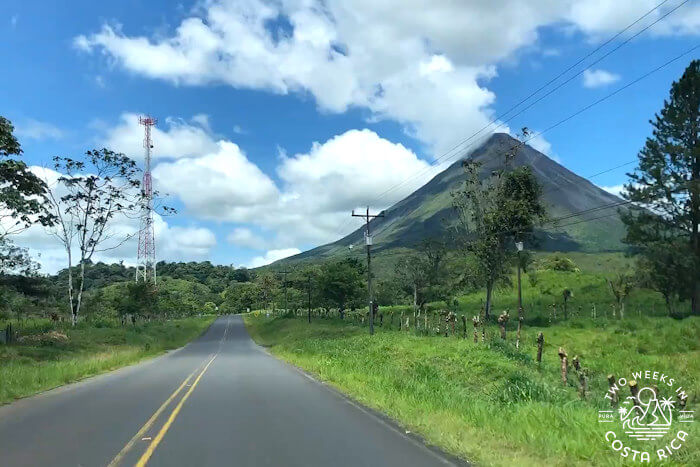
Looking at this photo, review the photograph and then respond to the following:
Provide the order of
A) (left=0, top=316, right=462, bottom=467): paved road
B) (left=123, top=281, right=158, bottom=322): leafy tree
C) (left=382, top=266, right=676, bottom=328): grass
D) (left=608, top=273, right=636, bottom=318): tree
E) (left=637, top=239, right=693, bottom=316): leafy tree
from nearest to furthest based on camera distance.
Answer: (left=0, top=316, right=462, bottom=467): paved road, (left=637, top=239, right=693, bottom=316): leafy tree, (left=608, top=273, right=636, bottom=318): tree, (left=382, top=266, right=676, bottom=328): grass, (left=123, top=281, right=158, bottom=322): leafy tree

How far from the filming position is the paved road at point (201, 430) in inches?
306

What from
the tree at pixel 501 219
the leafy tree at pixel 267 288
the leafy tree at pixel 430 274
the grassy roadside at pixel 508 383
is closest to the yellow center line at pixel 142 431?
the grassy roadside at pixel 508 383

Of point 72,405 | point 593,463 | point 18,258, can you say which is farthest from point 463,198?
point 593,463

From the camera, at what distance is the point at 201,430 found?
9.95 metres

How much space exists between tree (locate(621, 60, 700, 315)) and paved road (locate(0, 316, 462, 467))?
130 ft

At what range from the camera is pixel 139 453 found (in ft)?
26.5

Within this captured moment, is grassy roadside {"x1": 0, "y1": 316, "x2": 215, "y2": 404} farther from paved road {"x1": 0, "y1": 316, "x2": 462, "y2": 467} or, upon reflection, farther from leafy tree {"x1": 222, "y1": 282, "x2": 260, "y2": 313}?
leafy tree {"x1": 222, "y1": 282, "x2": 260, "y2": 313}

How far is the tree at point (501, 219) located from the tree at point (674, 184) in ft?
27.4

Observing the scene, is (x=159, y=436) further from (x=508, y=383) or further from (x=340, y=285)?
(x=340, y=285)

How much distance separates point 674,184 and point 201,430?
47529 millimetres

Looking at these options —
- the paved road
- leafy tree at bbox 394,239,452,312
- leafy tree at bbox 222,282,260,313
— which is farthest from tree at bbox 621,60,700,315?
leafy tree at bbox 222,282,260,313

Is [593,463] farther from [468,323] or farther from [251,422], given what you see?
[468,323]

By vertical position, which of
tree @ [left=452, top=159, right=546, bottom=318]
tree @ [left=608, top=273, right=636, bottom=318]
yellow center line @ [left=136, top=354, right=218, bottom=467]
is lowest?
yellow center line @ [left=136, top=354, right=218, bottom=467]

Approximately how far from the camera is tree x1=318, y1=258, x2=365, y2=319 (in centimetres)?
6762
